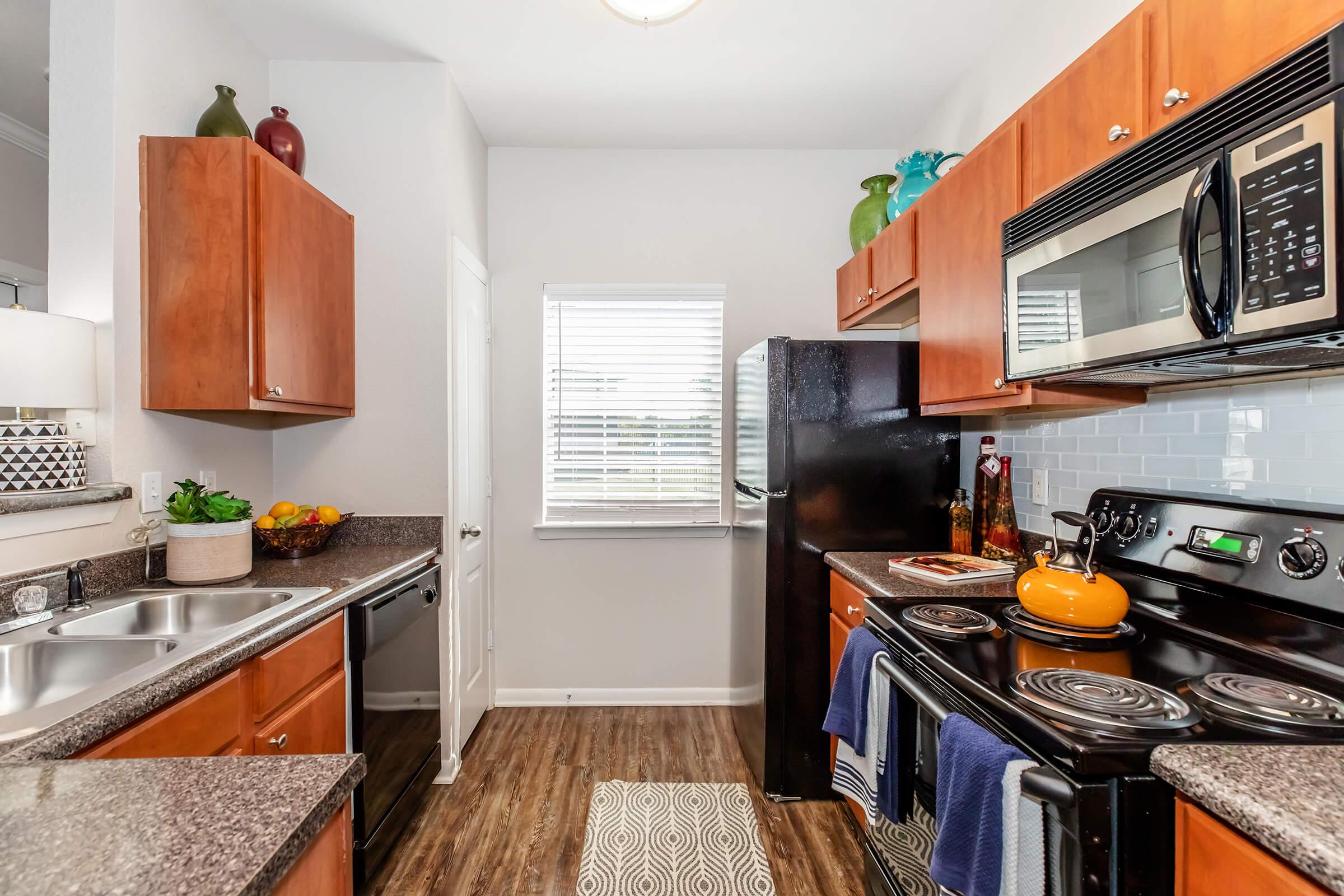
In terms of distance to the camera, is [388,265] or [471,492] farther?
[471,492]

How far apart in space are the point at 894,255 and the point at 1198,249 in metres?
1.35

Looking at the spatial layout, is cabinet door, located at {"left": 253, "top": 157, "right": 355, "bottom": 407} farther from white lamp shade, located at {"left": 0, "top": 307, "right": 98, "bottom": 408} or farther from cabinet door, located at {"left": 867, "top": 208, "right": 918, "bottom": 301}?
cabinet door, located at {"left": 867, "top": 208, "right": 918, "bottom": 301}

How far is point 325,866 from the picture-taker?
706 mm

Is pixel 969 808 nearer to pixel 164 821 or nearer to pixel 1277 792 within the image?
pixel 1277 792

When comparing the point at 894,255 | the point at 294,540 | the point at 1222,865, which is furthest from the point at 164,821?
the point at 894,255

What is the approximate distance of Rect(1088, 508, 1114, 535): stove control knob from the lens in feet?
5.25

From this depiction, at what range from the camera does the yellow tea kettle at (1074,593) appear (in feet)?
4.24

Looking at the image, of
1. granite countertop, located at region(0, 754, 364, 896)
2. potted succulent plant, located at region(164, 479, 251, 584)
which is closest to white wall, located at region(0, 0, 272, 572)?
potted succulent plant, located at region(164, 479, 251, 584)

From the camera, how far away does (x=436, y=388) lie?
2.41 meters

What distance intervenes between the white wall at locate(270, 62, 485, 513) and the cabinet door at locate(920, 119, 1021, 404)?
1.76 m

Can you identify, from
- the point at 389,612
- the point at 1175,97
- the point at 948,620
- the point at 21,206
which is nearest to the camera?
the point at 1175,97

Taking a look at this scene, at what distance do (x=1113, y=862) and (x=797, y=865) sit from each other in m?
1.34

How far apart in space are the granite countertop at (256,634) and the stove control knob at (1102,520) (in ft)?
6.56

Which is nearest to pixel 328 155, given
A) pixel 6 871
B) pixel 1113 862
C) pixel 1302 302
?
pixel 6 871
